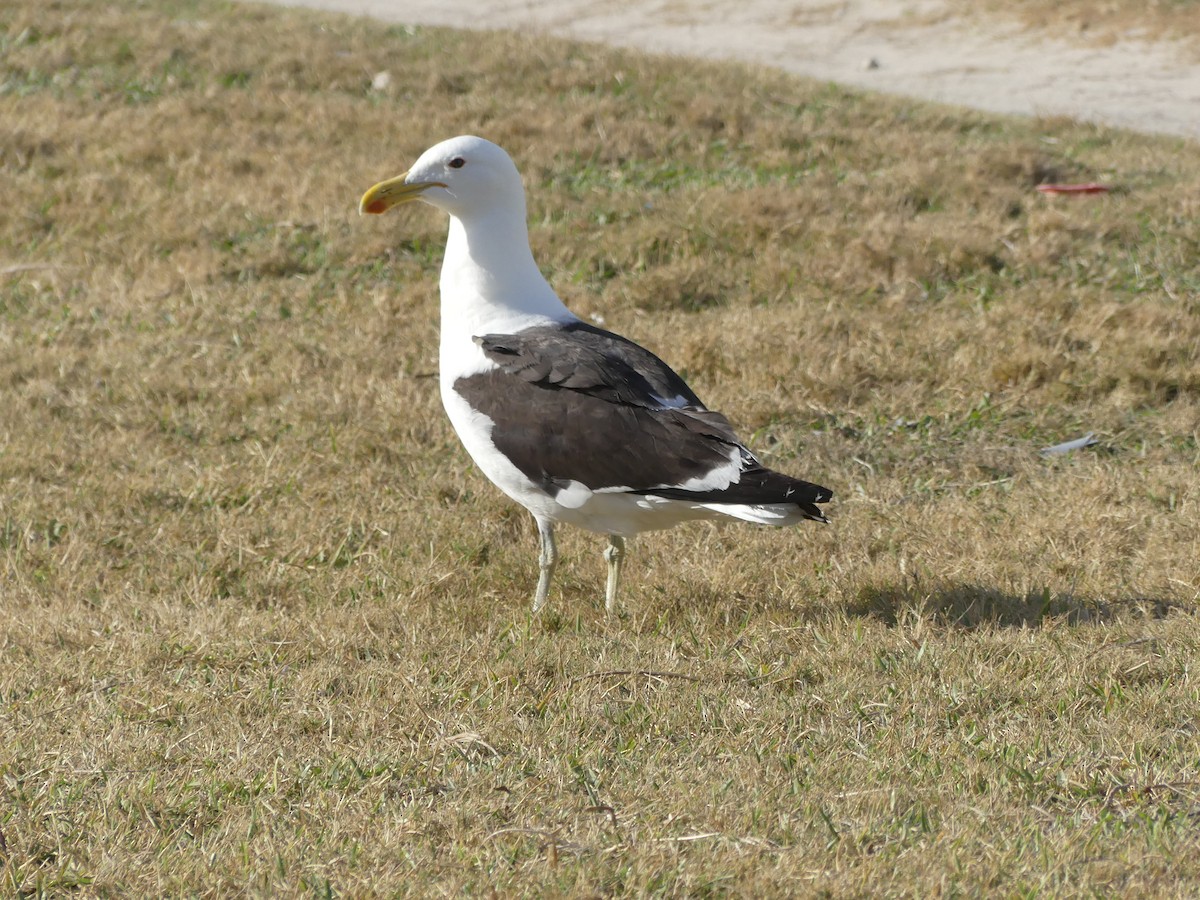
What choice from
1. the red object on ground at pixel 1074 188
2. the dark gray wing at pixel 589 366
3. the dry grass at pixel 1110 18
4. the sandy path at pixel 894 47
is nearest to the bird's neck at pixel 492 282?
the dark gray wing at pixel 589 366

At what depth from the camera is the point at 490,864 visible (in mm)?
3365

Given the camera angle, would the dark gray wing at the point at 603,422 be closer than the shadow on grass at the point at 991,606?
Yes

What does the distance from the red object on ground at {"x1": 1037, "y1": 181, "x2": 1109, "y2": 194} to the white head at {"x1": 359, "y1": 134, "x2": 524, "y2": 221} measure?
502 centimetres

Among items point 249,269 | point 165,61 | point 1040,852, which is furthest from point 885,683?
point 165,61

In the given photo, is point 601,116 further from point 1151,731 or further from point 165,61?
point 1151,731

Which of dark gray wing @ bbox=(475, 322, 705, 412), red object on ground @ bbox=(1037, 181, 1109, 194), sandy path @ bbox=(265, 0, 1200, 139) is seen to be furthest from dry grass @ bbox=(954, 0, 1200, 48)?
dark gray wing @ bbox=(475, 322, 705, 412)

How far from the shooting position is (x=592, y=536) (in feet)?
19.7

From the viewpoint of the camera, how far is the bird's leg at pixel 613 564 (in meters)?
5.26

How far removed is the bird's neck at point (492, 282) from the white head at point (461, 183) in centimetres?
6

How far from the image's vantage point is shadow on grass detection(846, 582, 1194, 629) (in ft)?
16.1

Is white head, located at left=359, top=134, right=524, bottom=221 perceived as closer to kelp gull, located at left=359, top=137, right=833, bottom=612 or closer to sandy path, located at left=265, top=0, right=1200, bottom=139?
kelp gull, located at left=359, top=137, right=833, bottom=612

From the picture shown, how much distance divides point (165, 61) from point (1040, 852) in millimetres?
11146

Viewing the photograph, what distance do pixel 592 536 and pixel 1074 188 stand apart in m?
5.07

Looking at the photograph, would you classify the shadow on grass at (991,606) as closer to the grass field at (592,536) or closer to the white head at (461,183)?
the grass field at (592,536)
